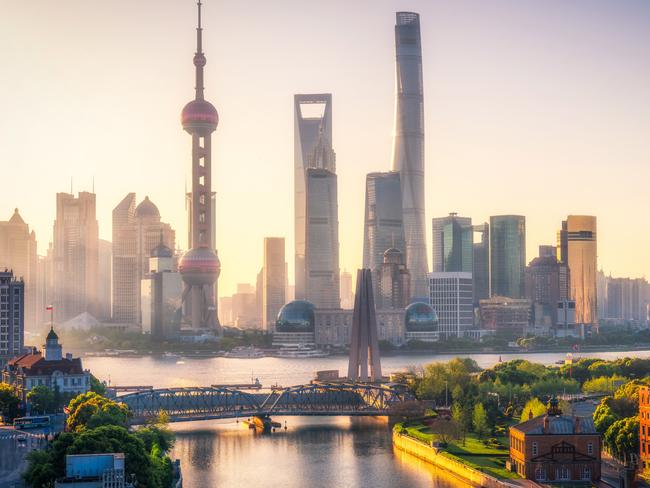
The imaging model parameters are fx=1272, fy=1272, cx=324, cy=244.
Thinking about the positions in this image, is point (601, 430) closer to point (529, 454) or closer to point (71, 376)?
point (529, 454)

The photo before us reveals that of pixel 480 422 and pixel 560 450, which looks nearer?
pixel 560 450

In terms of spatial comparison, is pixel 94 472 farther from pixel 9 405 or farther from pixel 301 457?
pixel 9 405

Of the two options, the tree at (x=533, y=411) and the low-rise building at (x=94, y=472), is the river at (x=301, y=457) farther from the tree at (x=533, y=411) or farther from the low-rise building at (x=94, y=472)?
the low-rise building at (x=94, y=472)

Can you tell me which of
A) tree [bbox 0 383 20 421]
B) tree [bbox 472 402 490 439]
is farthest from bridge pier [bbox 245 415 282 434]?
tree [bbox 0 383 20 421]

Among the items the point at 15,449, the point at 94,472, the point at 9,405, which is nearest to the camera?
the point at 94,472

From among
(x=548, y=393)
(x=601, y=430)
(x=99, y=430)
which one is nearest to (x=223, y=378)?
(x=548, y=393)

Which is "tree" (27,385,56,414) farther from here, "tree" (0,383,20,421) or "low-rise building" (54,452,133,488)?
"low-rise building" (54,452,133,488)

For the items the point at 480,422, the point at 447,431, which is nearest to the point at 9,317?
the point at 447,431
